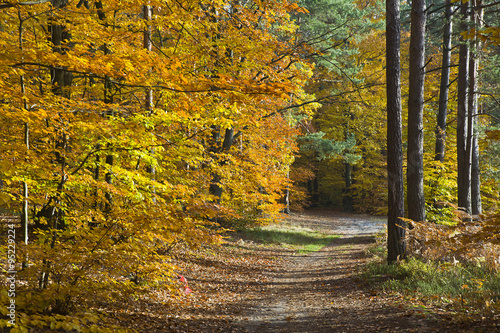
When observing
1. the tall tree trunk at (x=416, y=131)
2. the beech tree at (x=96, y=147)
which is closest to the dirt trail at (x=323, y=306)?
the beech tree at (x=96, y=147)

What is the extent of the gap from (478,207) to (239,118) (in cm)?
920

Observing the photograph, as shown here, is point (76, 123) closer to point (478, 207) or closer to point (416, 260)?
point (416, 260)

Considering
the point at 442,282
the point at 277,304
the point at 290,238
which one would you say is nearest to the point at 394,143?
the point at 442,282

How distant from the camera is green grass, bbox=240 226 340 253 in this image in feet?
50.5

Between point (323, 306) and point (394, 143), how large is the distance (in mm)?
4165

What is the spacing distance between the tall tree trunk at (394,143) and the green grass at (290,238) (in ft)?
22.2

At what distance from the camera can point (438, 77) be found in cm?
2091

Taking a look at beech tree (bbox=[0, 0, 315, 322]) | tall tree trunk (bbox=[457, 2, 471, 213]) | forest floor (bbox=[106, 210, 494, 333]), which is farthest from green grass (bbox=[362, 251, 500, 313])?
tall tree trunk (bbox=[457, 2, 471, 213])

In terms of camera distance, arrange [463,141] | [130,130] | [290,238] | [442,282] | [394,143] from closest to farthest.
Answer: [130,130], [442,282], [394,143], [463,141], [290,238]

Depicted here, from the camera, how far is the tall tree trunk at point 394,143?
798 cm

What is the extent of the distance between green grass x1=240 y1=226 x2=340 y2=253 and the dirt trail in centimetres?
405

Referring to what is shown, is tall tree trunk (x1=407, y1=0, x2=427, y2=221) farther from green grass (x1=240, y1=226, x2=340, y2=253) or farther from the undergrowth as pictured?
green grass (x1=240, y1=226, x2=340, y2=253)

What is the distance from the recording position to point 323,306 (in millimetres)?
6531

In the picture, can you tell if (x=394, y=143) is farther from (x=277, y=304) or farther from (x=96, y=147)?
(x=96, y=147)
